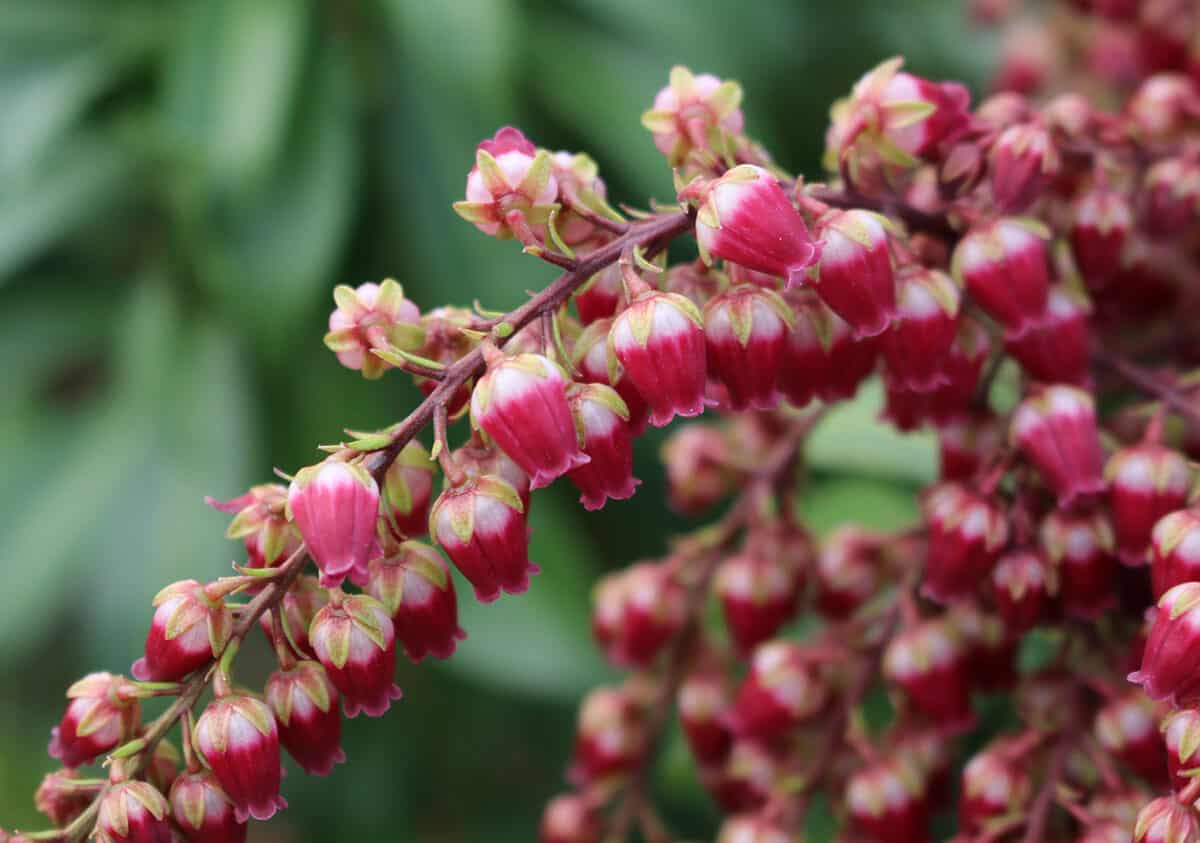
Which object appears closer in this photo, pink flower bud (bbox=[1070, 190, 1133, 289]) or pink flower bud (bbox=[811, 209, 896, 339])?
pink flower bud (bbox=[811, 209, 896, 339])

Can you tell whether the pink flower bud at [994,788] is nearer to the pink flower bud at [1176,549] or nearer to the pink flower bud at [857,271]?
the pink flower bud at [1176,549]

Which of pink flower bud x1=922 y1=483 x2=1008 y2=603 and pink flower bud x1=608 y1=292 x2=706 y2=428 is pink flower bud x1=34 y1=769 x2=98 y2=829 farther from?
pink flower bud x1=922 y1=483 x2=1008 y2=603

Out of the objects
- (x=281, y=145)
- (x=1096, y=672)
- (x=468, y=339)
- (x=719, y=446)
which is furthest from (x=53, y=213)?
(x=1096, y=672)

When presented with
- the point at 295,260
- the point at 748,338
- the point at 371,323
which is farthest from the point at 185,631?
the point at 295,260

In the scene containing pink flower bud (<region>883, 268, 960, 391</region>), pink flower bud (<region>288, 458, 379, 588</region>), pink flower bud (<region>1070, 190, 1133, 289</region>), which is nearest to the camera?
pink flower bud (<region>288, 458, 379, 588</region>)

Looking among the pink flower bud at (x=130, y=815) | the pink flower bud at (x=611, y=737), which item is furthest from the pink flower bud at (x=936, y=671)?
the pink flower bud at (x=130, y=815)

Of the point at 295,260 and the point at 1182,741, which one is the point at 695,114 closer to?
the point at 1182,741

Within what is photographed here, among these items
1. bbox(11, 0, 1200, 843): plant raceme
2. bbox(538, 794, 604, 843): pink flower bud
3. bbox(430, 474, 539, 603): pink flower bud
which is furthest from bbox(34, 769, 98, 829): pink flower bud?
bbox(538, 794, 604, 843): pink flower bud
